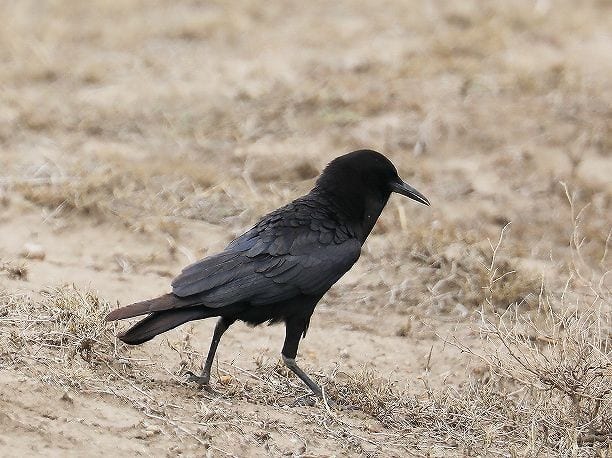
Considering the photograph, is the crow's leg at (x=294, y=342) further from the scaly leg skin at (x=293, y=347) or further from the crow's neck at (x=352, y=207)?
the crow's neck at (x=352, y=207)

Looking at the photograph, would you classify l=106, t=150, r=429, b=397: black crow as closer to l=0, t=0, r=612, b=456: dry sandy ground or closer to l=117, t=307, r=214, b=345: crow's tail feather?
l=117, t=307, r=214, b=345: crow's tail feather

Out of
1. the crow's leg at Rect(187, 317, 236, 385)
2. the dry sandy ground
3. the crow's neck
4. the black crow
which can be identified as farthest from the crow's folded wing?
the dry sandy ground

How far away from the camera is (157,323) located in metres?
5.03

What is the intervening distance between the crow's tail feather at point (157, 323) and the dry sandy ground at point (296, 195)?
26 cm

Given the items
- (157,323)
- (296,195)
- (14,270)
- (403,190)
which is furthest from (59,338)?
(296,195)

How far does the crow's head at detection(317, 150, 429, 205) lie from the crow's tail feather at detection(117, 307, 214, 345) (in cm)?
118

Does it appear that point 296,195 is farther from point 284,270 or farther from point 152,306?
point 152,306

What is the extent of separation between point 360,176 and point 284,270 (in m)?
0.87

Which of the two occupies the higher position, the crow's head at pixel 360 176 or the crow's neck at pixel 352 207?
the crow's head at pixel 360 176

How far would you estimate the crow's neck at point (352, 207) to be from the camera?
19.2 feet

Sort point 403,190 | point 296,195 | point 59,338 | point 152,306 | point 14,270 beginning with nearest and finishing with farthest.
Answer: point 152,306
point 59,338
point 403,190
point 14,270
point 296,195

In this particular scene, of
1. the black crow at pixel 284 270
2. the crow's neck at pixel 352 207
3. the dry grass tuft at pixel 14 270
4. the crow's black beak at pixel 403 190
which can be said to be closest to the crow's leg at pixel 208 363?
the black crow at pixel 284 270

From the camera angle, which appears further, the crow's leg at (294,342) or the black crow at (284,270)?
the crow's leg at (294,342)

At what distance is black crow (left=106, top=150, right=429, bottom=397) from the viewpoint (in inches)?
202
